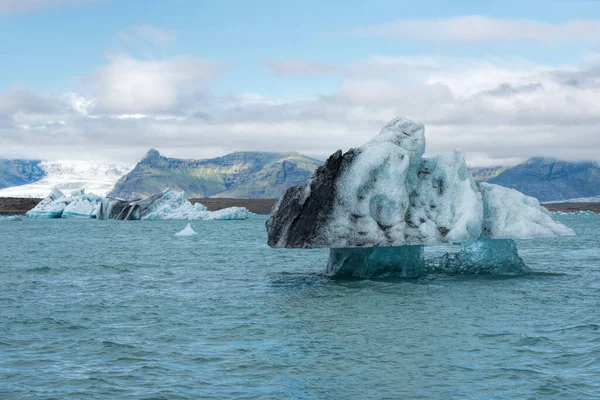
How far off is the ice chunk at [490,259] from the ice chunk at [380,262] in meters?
2.30

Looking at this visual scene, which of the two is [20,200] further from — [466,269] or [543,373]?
[543,373]

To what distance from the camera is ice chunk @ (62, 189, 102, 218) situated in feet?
400

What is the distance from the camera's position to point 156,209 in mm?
107250

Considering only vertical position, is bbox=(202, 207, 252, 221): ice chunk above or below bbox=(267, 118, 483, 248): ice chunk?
below

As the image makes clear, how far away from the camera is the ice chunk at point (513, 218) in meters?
22.7

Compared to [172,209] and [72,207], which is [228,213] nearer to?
[172,209]

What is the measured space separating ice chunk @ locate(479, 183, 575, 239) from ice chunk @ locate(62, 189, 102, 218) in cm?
10617

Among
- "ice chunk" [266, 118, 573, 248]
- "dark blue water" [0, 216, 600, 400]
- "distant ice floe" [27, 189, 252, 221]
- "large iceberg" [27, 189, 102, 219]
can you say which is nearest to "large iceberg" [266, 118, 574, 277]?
"ice chunk" [266, 118, 573, 248]

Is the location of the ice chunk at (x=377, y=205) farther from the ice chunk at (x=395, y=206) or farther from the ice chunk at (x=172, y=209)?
the ice chunk at (x=172, y=209)

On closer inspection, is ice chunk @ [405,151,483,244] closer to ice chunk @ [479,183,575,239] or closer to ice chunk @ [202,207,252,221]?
ice chunk @ [479,183,575,239]

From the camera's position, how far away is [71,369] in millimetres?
12297

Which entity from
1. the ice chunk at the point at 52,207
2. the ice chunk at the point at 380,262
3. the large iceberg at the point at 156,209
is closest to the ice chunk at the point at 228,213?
the large iceberg at the point at 156,209

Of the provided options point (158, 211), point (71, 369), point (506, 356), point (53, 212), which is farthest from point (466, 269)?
point (53, 212)

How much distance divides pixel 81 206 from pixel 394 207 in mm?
109997
